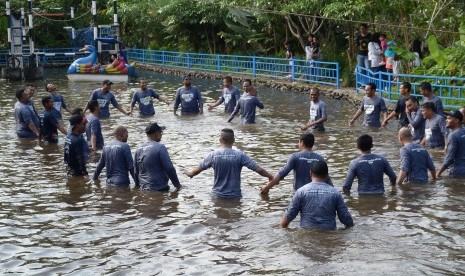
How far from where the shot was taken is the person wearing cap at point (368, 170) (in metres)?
12.1

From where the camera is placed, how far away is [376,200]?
1254cm

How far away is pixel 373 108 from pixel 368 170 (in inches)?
287

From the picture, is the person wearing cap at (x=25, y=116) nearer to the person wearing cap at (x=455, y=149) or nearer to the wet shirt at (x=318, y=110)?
the wet shirt at (x=318, y=110)

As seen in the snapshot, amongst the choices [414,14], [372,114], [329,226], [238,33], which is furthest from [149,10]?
[329,226]

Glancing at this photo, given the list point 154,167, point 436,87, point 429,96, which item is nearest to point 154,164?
point 154,167

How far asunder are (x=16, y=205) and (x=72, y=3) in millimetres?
39344

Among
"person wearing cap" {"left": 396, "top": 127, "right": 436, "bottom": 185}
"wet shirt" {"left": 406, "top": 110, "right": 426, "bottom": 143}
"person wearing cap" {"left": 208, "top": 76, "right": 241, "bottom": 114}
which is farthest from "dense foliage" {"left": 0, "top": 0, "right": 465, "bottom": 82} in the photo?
"person wearing cap" {"left": 396, "top": 127, "right": 436, "bottom": 185}

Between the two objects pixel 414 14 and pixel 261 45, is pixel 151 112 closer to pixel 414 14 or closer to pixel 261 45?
pixel 414 14

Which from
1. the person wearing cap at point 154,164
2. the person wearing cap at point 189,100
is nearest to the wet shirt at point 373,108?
the person wearing cap at point 189,100

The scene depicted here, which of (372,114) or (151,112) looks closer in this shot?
(372,114)

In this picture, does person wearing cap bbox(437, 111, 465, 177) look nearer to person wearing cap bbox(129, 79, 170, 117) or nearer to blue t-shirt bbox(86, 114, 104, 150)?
blue t-shirt bbox(86, 114, 104, 150)

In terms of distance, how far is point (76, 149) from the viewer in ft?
47.1

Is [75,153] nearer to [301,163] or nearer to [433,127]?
[301,163]

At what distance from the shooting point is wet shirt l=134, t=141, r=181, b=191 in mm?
12859
